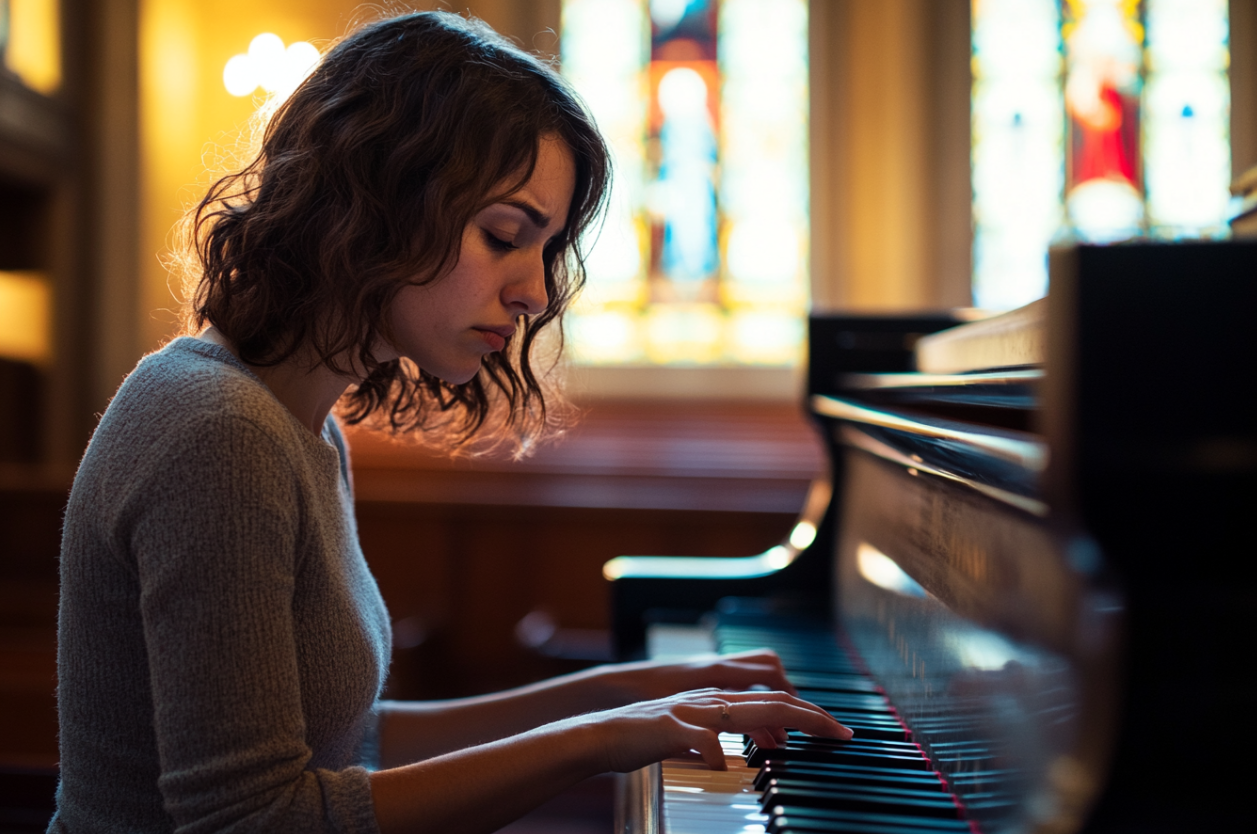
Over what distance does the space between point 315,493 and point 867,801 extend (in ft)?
2.04

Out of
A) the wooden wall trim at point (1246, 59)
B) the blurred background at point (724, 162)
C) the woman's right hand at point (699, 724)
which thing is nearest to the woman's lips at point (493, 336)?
Answer: the woman's right hand at point (699, 724)

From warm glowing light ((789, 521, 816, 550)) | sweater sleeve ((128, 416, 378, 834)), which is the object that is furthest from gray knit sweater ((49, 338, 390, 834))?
warm glowing light ((789, 521, 816, 550))

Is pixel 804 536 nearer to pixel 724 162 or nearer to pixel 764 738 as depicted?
pixel 764 738

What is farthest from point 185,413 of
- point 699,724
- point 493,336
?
point 699,724

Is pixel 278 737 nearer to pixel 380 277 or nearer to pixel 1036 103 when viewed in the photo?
pixel 380 277

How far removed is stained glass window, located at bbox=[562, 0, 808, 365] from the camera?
17.4ft

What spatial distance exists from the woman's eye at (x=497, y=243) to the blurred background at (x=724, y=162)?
339 cm

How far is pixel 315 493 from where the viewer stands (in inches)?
39.5

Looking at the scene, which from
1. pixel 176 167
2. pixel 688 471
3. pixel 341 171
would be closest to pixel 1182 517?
pixel 341 171

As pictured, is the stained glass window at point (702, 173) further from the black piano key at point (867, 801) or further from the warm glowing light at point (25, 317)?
the black piano key at point (867, 801)

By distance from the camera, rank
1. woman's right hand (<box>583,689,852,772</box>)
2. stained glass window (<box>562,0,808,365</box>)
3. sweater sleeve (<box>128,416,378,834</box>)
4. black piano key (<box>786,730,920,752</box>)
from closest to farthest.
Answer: sweater sleeve (<box>128,416,378,834</box>)
woman's right hand (<box>583,689,852,772</box>)
black piano key (<box>786,730,920,752</box>)
stained glass window (<box>562,0,808,365</box>)

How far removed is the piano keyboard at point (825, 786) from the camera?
2.90 ft

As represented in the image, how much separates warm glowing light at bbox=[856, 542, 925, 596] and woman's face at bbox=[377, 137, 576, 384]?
1.92ft

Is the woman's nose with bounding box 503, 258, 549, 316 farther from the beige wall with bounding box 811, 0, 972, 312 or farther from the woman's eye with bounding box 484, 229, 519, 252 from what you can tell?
the beige wall with bounding box 811, 0, 972, 312
